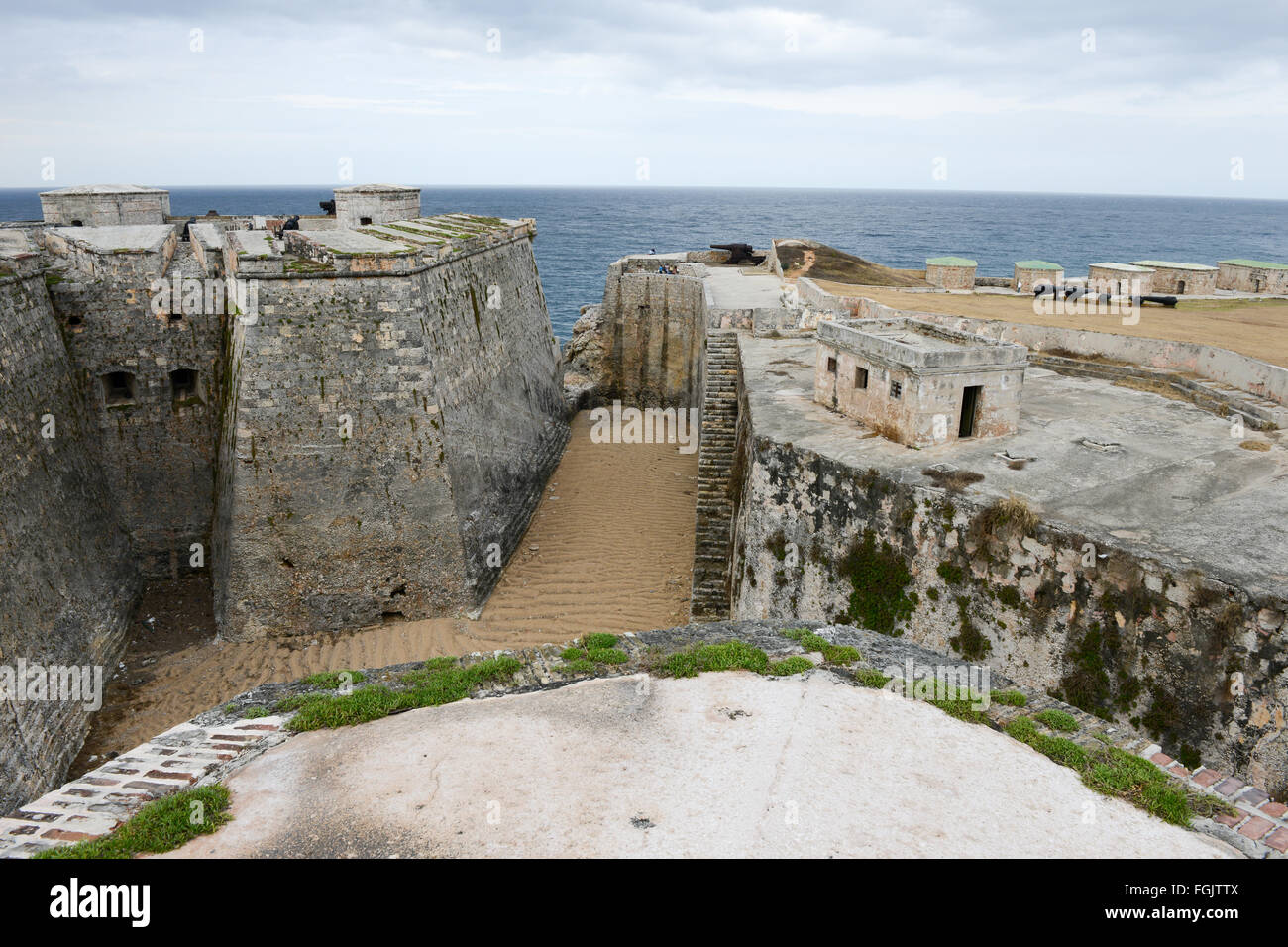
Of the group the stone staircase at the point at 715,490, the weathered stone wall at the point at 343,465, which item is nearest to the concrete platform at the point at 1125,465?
the stone staircase at the point at 715,490

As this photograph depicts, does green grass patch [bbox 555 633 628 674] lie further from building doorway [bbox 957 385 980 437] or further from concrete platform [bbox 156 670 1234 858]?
building doorway [bbox 957 385 980 437]

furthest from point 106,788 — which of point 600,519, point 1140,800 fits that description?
point 600,519

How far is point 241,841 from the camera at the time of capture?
226 inches

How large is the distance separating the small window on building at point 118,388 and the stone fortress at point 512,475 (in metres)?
0.08

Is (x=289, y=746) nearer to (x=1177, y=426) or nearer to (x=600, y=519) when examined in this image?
(x=600, y=519)

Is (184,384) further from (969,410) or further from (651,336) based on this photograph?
(651,336)

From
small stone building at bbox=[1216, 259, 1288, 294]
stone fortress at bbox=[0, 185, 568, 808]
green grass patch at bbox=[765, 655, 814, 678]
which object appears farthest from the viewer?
small stone building at bbox=[1216, 259, 1288, 294]

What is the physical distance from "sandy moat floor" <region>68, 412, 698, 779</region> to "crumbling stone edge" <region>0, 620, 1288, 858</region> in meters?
6.76

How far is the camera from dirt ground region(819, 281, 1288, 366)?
2423 centimetres

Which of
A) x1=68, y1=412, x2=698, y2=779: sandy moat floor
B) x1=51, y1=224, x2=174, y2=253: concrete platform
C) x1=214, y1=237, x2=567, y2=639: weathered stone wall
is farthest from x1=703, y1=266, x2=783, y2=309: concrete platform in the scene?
x1=51, y1=224, x2=174, y2=253: concrete platform

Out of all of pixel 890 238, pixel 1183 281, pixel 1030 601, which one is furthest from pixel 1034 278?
pixel 890 238

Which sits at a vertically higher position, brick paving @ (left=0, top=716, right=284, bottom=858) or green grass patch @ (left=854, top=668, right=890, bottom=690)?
green grass patch @ (left=854, top=668, right=890, bottom=690)

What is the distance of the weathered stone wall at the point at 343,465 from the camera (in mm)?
14445
